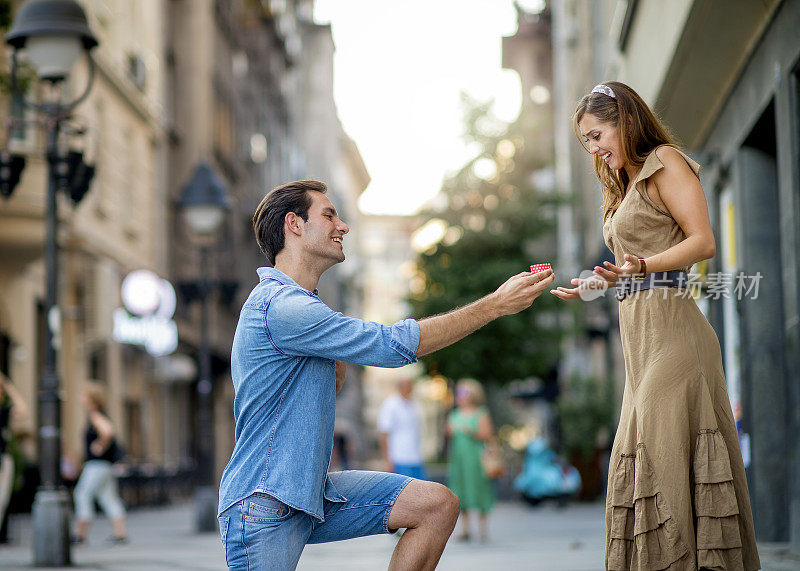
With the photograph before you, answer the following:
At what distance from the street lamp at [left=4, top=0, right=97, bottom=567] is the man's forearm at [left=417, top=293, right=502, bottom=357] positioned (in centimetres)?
699

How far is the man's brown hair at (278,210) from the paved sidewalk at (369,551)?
3.79 metres

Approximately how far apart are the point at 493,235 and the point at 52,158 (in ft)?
63.5

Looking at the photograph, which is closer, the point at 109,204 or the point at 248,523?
the point at 248,523

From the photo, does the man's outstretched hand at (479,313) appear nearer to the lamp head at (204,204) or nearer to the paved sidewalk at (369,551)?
the paved sidewalk at (369,551)

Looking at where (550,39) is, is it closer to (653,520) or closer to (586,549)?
(586,549)

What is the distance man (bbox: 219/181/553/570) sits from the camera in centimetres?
427

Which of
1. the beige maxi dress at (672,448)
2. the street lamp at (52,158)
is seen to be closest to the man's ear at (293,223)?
the beige maxi dress at (672,448)

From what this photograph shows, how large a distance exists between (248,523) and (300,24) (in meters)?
70.6

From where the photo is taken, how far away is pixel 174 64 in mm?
35781

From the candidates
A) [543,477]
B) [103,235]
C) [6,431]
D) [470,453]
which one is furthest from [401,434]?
[103,235]

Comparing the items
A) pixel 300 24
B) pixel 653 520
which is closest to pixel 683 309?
pixel 653 520

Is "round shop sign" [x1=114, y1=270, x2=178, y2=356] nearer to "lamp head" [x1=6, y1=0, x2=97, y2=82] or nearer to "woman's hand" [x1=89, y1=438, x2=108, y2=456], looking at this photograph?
"woman's hand" [x1=89, y1=438, x2=108, y2=456]

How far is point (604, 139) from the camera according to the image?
15.4 ft

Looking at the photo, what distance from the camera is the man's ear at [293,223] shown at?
15.2 feet
